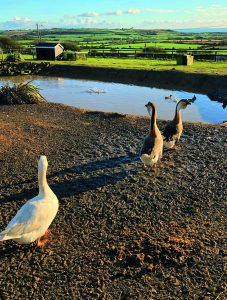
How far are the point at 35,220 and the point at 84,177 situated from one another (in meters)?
3.41

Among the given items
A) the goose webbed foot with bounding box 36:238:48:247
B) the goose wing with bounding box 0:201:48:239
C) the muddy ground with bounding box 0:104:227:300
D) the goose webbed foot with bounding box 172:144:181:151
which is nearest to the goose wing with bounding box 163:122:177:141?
the goose webbed foot with bounding box 172:144:181:151

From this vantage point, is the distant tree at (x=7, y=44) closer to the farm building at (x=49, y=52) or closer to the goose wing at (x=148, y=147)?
the farm building at (x=49, y=52)

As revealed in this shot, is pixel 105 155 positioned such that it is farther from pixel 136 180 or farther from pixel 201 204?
pixel 201 204

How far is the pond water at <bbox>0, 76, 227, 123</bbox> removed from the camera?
1962cm

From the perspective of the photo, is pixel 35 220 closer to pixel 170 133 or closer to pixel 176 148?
pixel 170 133

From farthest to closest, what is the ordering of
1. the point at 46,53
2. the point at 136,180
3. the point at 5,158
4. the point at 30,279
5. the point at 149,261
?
the point at 46,53
the point at 5,158
the point at 136,180
the point at 149,261
the point at 30,279

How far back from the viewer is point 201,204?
8148 millimetres

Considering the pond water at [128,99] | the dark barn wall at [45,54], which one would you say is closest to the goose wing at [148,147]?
the pond water at [128,99]

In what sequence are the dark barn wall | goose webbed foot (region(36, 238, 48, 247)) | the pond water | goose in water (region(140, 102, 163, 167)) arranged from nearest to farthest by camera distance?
goose webbed foot (region(36, 238, 48, 247)) < goose in water (region(140, 102, 163, 167)) < the pond water < the dark barn wall

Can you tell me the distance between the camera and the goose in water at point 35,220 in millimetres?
5957

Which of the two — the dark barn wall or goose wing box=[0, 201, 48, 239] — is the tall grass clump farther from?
the dark barn wall

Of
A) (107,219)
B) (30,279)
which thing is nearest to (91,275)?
(30,279)

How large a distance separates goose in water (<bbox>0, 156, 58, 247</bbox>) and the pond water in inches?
487

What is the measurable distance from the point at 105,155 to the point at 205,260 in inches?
213
